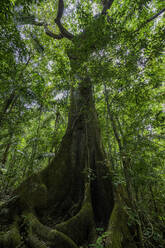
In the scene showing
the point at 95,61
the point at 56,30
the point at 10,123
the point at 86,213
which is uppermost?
the point at 56,30

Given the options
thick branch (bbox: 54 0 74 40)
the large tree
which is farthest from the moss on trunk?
thick branch (bbox: 54 0 74 40)

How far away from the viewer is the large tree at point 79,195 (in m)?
2.28

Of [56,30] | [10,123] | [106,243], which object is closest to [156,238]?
[106,243]

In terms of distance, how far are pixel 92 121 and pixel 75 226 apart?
304 cm

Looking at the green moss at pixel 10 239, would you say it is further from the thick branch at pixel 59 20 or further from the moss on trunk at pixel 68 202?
the thick branch at pixel 59 20

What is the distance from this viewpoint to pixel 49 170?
12.2ft

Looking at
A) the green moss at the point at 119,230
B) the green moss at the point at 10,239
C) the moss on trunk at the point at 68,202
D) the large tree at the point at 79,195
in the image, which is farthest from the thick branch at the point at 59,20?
the green moss at the point at 10,239

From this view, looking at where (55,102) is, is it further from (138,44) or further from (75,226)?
(75,226)

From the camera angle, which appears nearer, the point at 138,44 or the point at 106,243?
the point at 106,243

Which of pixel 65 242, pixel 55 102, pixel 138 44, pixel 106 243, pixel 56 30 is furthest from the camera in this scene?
pixel 56 30

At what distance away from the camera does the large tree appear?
7.48ft

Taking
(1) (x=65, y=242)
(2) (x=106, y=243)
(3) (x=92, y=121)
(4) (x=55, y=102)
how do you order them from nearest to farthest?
1. (2) (x=106, y=243)
2. (1) (x=65, y=242)
3. (4) (x=55, y=102)
4. (3) (x=92, y=121)

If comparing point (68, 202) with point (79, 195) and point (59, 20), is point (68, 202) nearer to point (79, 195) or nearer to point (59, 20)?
point (79, 195)

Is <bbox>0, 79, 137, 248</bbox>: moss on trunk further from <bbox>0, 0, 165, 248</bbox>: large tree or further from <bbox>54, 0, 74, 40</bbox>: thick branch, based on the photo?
<bbox>54, 0, 74, 40</bbox>: thick branch
